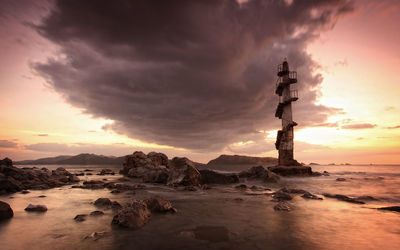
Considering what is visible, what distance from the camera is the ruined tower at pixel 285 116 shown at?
3334 centimetres

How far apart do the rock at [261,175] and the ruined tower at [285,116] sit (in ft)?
25.9

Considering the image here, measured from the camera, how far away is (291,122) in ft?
111

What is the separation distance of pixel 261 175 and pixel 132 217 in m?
22.5

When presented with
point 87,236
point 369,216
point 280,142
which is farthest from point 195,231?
point 280,142

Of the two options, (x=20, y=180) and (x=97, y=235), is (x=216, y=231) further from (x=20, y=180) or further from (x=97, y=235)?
(x=20, y=180)

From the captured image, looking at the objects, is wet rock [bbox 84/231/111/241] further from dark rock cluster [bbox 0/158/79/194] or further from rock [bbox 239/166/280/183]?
rock [bbox 239/166/280/183]

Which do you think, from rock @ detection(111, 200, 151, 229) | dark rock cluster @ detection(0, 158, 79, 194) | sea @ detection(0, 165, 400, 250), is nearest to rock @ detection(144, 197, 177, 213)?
sea @ detection(0, 165, 400, 250)

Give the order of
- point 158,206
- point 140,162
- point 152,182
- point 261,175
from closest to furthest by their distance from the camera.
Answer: point 158,206 → point 152,182 → point 261,175 → point 140,162

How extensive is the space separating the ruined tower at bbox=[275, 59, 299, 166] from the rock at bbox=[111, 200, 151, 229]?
3019 cm

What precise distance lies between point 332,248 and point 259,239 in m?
1.72

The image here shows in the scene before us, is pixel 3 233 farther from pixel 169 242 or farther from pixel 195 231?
pixel 195 231

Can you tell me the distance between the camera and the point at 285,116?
1366 inches

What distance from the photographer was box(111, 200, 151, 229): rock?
667cm

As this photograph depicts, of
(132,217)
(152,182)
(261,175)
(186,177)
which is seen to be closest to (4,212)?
(132,217)
